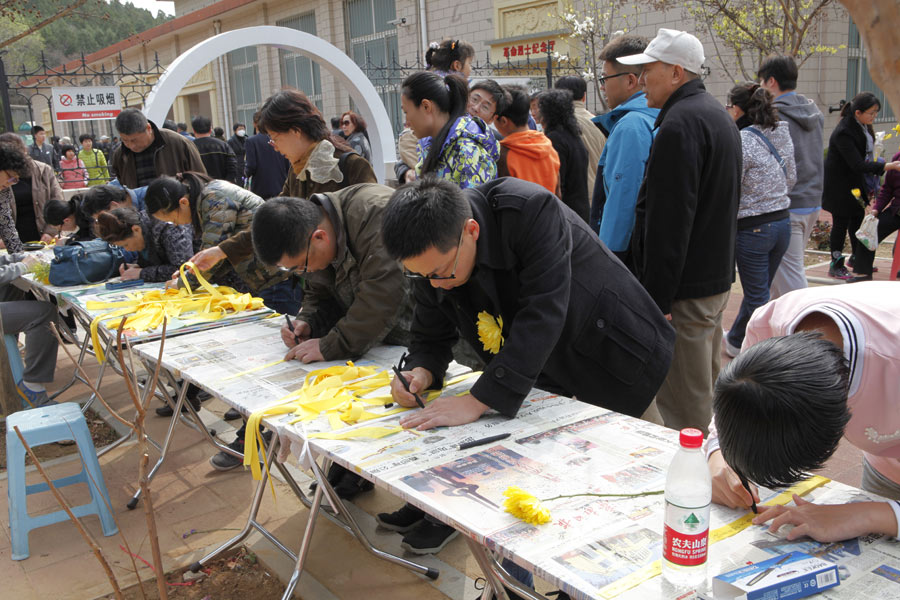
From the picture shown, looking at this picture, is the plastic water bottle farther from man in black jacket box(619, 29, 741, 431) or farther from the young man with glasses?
man in black jacket box(619, 29, 741, 431)

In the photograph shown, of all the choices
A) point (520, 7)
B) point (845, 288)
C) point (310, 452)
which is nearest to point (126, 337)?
point (310, 452)

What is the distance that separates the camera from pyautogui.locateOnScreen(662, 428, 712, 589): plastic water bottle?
3.67ft

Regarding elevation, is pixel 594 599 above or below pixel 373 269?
below

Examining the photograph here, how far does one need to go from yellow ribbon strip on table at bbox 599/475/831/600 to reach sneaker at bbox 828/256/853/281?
19.0 ft

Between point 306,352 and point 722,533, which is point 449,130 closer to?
point 306,352

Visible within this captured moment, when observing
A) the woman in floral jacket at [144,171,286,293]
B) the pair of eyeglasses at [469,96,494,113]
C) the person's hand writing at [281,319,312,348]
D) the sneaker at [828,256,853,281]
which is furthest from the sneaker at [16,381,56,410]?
the sneaker at [828,256,853,281]

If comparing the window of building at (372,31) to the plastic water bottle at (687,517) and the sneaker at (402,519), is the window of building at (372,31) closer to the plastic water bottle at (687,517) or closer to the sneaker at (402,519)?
the sneaker at (402,519)

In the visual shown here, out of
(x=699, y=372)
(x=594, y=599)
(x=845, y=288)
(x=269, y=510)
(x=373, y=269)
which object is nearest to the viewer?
(x=594, y=599)

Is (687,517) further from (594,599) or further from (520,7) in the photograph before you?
(520,7)

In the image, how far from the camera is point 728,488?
134 centimetres

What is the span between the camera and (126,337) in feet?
9.43

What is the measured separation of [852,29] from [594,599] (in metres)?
14.4

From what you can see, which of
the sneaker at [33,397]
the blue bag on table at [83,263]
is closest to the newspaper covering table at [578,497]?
the blue bag on table at [83,263]

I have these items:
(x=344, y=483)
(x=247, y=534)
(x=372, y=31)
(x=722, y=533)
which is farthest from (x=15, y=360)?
(x=372, y=31)
